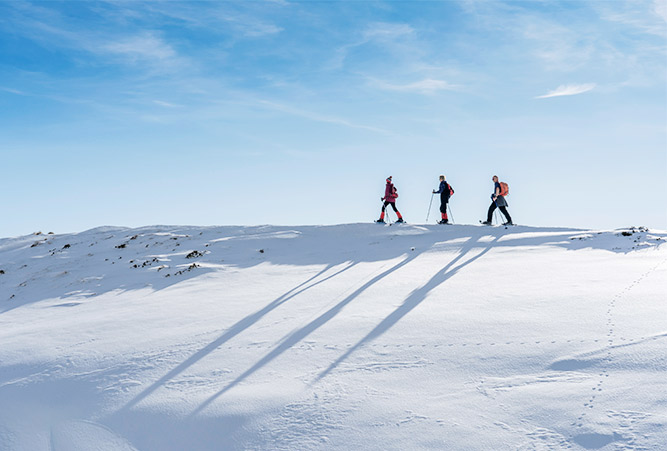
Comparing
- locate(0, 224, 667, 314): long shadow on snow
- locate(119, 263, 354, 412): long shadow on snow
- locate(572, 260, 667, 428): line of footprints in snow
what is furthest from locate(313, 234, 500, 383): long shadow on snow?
locate(572, 260, 667, 428): line of footprints in snow

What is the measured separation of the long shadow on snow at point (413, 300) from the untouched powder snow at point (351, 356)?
0.19 feet

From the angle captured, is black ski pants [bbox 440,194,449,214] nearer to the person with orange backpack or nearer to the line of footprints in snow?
the person with orange backpack

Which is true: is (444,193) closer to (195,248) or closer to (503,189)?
(503,189)

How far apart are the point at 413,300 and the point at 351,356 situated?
3152mm

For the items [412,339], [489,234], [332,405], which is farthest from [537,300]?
[489,234]

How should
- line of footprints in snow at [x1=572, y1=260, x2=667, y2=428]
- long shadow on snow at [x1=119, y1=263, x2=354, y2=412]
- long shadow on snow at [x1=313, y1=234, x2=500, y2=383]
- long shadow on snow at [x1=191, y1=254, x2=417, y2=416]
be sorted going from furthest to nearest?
1. long shadow on snow at [x1=313, y1=234, x2=500, y2=383]
2. long shadow on snow at [x1=119, y1=263, x2=354, y2=412]
3. long shadow on snow at [x1=191, y1=254, x2=417, y2=416]
4. line of footprints in snow at [x1=572, y1=260, x2=667, y2=428]

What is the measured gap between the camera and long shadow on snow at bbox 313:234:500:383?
7448 millimetres

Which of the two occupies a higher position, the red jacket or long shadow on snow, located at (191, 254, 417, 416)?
the red jacket

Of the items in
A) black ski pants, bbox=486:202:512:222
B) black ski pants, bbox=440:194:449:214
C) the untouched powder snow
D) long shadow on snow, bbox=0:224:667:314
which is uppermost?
black ski pants, bbox=440:194:449:214

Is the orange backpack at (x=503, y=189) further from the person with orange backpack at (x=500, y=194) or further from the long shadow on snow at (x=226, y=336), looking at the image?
the long shadow on snow at (x=226, y=336)

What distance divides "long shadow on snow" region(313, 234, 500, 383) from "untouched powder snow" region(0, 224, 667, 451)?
59 millimetres

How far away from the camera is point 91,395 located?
6.89 meters

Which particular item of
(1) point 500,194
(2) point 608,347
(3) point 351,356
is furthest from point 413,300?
(1) point 500,194

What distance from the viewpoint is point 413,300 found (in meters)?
10.2
